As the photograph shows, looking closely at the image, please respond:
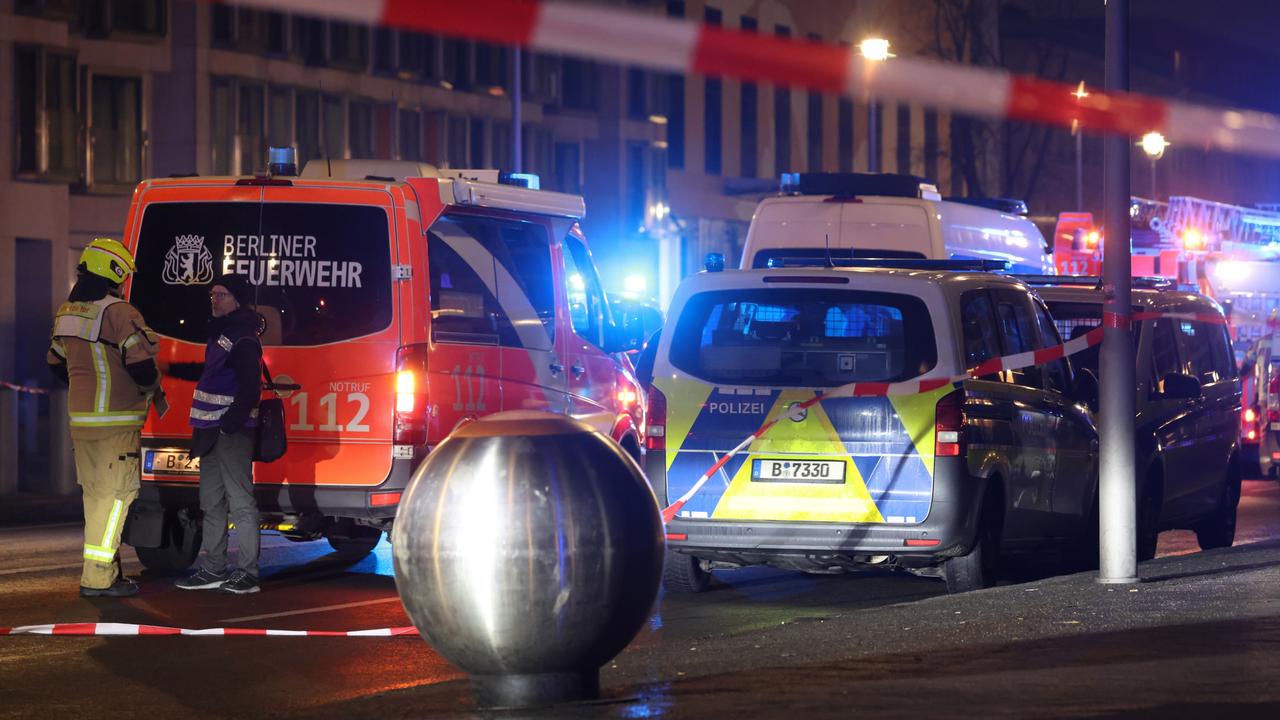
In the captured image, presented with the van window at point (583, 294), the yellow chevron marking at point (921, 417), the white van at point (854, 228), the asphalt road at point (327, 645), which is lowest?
the asphalt road at point (327, 645)

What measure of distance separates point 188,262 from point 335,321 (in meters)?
1.01

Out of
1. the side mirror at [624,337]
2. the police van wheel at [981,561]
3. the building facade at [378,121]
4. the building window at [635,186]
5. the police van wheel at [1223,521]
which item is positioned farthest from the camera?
the building window at [635,186]

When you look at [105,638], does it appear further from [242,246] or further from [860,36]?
[860,36]

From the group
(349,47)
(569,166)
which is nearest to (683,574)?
(349,47)

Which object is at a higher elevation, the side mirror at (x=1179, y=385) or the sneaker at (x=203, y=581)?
the side mirror at (x=1179, y=385)

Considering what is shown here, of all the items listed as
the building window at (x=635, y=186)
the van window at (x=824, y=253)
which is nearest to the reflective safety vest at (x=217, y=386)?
the van window at (x=824, y=253)

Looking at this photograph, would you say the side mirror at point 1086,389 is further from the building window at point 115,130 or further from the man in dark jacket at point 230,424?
the building window at point 115,130

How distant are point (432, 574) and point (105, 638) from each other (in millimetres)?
3633

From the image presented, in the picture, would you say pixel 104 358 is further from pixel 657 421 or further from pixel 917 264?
pixel 917 264

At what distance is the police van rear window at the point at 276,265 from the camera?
12.3 meters

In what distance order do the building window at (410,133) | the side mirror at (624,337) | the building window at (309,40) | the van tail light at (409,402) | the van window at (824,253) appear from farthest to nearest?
1. the building window at (410,133)
2. the building window at (309,40)
3. the van window at (824,253)
4. the side mirror at (624,337)
5. the van tail light at (409,402)

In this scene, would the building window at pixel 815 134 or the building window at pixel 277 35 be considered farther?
the building window at pixel 815 134

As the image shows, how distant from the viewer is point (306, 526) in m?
12.6

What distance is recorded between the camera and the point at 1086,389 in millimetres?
13953
